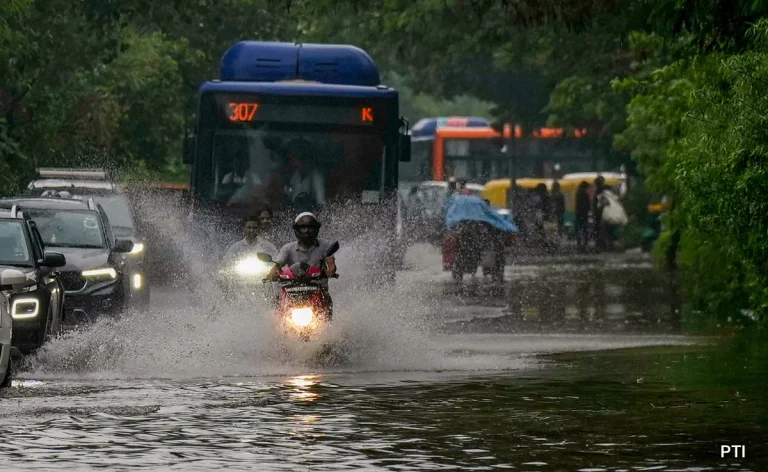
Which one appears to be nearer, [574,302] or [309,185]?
[309,185]

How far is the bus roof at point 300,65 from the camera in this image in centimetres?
2753

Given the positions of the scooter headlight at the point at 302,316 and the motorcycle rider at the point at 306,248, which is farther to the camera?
the motorcycle rider at the point at 306,248

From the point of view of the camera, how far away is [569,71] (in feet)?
163

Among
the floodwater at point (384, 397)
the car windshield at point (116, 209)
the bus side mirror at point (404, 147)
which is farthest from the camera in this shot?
the car windshield at point (116, 209)

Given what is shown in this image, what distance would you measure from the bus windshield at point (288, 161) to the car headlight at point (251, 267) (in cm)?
506

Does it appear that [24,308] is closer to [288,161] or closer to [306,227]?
[306,227]

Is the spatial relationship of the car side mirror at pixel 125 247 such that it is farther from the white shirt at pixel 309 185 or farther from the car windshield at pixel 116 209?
the car windshield at pixel 116 209

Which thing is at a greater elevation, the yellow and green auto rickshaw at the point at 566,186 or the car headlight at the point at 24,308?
the yellow and green auto rickshaw at the point at 566,186

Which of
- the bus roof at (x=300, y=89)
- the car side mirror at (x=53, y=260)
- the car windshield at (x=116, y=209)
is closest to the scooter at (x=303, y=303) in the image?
the car side mirror at (x=53, y=260)

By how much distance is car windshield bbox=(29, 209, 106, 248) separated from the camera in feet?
72.1

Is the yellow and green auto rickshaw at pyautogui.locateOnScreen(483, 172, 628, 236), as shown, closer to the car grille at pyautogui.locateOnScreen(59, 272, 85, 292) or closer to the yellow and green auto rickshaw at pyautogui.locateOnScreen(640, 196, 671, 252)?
the yellow and green auto rickshaw at pyautogui.locateOnScreen(640, 196, 671, 252)

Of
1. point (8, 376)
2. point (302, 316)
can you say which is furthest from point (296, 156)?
point (8, 376)

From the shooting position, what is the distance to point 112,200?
27859mm

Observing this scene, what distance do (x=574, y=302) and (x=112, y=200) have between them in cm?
696
